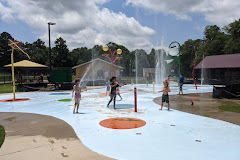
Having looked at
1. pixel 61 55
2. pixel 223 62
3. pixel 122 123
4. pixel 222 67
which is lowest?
pixel 122 123

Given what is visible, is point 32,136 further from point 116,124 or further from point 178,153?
point 178,153

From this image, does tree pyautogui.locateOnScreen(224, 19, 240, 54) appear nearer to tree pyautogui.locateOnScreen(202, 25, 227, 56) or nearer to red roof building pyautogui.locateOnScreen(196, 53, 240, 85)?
tree pyautogui.locateOnScreen(202, 25, 227, 56)

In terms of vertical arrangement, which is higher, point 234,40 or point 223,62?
point 234,40

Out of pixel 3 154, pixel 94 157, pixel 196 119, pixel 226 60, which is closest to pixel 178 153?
pixel 94 157

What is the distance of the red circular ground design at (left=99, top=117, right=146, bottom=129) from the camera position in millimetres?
6299

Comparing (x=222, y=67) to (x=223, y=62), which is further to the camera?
(x=223, y=62)

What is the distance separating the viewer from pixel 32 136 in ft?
17.0

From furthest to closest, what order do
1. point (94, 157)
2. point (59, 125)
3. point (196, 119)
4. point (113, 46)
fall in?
1. point (113, 46)
2. point (196, 119)
3. point (59, 125)
4. point (94, 157)

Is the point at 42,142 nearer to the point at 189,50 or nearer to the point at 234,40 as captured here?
the point at 234,40

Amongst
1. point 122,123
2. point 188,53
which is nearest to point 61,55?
point 188,53

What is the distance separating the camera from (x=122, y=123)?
6.70 metres

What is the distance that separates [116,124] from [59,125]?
2015mm

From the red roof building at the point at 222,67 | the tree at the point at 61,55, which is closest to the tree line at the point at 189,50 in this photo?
the tree at the point at 61,55

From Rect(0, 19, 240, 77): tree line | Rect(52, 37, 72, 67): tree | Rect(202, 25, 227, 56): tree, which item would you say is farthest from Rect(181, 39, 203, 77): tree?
Rect(52, 37, 72, 67): tree
